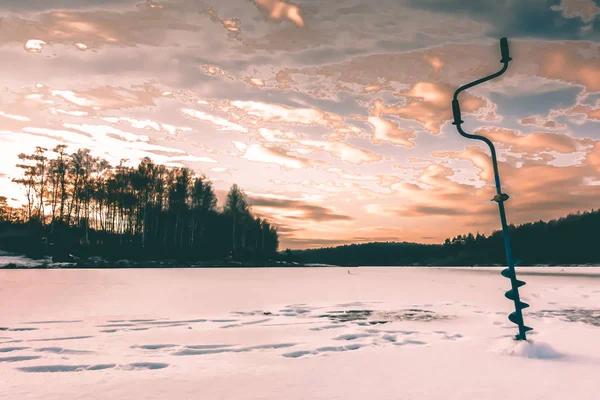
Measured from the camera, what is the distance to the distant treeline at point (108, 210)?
4769cm

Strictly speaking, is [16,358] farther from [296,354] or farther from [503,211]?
[503,211]

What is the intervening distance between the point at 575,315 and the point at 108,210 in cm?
5719

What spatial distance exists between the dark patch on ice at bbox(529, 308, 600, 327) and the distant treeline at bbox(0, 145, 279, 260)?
4407 cm

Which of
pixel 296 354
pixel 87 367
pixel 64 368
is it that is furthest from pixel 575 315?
pixel 64 368

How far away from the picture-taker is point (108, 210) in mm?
55688

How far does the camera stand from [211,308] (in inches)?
421

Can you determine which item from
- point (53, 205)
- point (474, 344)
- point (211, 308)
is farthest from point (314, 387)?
point (53, 205)

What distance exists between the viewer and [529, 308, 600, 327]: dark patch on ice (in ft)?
27.7

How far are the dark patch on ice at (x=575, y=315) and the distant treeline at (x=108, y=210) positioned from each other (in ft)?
145

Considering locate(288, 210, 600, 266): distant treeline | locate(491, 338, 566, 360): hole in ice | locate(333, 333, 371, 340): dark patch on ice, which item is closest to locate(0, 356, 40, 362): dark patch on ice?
locate(333, 333, 371, 340): dark patch on ice

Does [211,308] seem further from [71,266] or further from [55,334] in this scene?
[71,266]

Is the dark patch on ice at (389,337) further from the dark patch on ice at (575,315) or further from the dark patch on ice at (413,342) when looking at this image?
the dark patch on ice at (575,315)

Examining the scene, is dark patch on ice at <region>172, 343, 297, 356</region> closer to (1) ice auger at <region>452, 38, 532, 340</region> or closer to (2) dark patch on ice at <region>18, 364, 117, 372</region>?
(2) dark patch on ice at <region>18, 364, 117, 372</region>

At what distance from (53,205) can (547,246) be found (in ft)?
466
